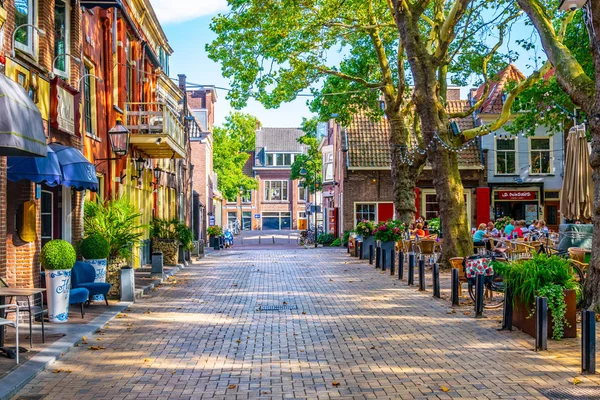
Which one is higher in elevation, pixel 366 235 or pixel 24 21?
pixel 24 21

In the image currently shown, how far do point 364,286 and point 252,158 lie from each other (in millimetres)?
74481

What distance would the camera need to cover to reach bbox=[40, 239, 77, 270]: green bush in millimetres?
11273

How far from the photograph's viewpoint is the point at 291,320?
11945mm

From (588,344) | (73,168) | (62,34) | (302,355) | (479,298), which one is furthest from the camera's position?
(62,34)

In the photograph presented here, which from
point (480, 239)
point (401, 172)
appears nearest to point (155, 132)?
point (401, 172)

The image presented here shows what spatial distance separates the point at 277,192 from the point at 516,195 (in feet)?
176

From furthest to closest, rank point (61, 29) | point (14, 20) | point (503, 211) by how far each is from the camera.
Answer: point (503, 211)
point (61, 29)
point (14, 20)

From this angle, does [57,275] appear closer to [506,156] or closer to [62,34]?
[62,34]

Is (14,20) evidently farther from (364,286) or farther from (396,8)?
(396,8)

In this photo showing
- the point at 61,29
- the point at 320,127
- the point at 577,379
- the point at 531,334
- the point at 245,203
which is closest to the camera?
the point at 577,379

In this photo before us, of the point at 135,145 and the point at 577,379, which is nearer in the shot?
the point at 577,379

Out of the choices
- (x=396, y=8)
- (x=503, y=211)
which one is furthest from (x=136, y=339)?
(x=503, y=211)

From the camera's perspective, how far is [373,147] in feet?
132

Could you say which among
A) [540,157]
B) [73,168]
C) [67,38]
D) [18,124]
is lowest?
[73,168]
